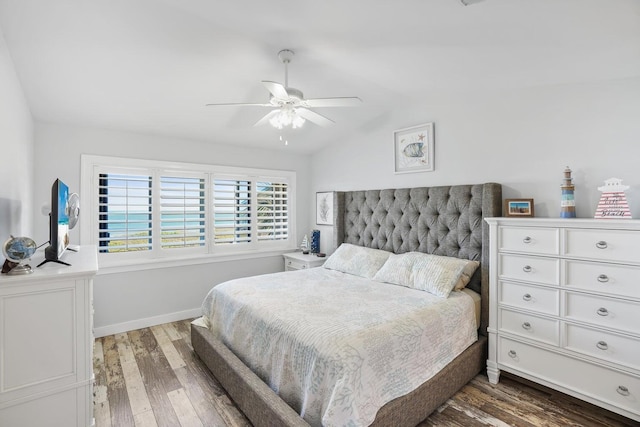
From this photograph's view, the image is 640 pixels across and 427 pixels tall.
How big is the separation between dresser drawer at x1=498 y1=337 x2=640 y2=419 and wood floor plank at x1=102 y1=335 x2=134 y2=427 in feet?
9.10

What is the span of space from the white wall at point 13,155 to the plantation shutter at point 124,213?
2.04 feet

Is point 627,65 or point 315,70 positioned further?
point 315,70

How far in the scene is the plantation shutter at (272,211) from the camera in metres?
4.46

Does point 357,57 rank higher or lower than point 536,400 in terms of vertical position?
higher

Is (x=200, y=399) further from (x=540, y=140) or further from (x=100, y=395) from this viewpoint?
(x=540, y=140)

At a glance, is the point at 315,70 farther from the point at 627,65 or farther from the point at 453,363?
the point at 453,363

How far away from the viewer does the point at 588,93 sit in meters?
2.34

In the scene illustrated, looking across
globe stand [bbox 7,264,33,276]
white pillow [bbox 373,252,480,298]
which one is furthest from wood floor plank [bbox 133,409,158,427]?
white pillow [bbox 373,252,480,298]

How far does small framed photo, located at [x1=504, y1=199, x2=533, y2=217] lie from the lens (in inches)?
99.1

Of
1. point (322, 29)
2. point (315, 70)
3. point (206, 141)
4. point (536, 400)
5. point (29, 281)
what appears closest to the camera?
point (29, 281)

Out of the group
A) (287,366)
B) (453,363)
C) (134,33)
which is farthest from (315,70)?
(453,363)

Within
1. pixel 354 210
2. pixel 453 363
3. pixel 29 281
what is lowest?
pixel 453 363

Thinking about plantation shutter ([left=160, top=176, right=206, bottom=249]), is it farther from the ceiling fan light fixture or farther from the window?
the ceiling fan light fixture

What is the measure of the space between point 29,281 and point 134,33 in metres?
1.62
